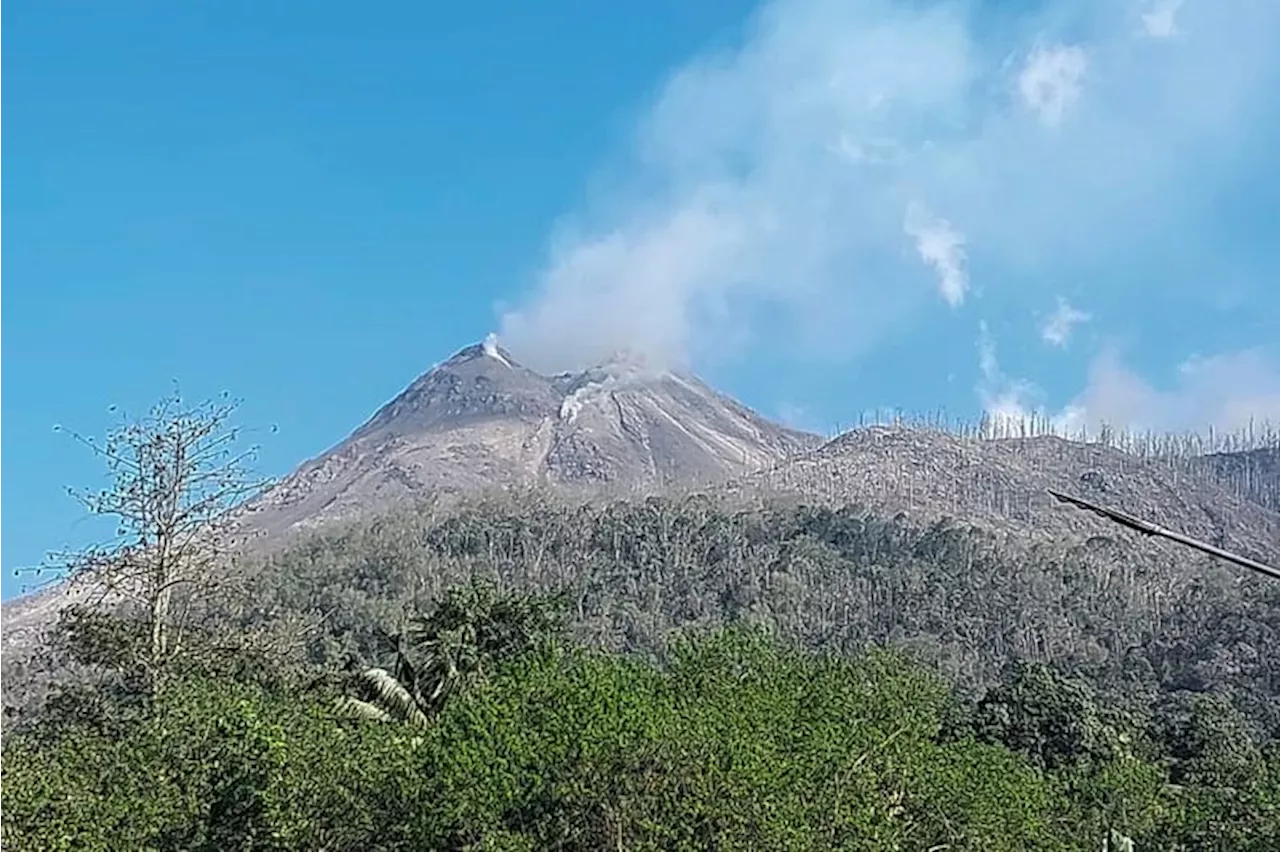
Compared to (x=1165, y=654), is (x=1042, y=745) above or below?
below

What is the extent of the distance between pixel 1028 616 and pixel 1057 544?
32.9 m

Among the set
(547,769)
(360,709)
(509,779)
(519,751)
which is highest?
(360,709)

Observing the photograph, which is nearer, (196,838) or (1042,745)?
(196,838)

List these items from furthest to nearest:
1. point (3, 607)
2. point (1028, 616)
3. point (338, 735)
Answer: point (3, 607)
point (1028, 616)
point (338, 735)

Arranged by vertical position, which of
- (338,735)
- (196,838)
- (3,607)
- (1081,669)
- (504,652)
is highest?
(3,607)

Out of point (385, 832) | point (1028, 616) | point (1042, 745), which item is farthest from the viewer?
point (1028, 616)

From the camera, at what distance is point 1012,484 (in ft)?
557

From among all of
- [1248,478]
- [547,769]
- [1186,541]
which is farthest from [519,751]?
[1248,478]

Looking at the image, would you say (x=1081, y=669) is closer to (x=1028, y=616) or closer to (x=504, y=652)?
(x=1028, y=616)

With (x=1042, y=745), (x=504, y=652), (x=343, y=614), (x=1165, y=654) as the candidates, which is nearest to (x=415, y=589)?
(x=343, y=614)

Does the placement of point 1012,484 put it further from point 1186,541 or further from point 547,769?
point 1186,541

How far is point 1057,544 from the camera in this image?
121 metres

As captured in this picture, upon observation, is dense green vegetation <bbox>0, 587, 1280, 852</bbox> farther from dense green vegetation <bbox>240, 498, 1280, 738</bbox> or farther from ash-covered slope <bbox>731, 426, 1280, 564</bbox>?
ash-covered slope <bbox>731, 426, 1280, 564</bbox>

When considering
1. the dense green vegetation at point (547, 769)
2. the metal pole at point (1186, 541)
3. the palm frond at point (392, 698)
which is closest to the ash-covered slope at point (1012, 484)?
the palm frond at point (392, 698)
